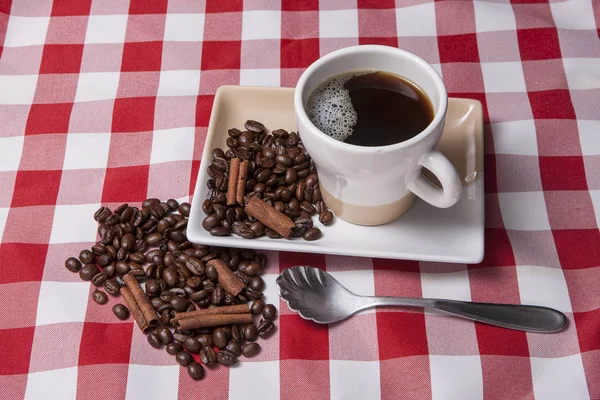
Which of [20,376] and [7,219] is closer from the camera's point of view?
[20,376]

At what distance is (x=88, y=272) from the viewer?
1.47 metres

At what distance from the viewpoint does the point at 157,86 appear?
6.13ft

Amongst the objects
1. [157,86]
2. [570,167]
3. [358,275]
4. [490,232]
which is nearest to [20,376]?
[358,275]

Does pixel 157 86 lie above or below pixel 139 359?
above

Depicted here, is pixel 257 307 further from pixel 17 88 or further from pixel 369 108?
pixel 17 88

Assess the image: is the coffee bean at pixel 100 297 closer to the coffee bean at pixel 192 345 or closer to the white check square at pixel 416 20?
the coffee bean at pixel 192 345

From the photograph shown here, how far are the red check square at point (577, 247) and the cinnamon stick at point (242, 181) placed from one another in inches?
27.9

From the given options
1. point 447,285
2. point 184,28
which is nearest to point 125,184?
point 184,28

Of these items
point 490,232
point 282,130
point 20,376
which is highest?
point 282,130

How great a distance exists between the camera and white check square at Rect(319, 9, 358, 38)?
1978mm

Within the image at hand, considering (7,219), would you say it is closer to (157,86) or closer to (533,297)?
(157,86)

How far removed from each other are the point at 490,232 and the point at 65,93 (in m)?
1.18

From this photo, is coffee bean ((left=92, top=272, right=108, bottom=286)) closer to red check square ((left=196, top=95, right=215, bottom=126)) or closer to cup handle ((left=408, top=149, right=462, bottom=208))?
red check square ((left=196, top=95, right=215, bottom=126))

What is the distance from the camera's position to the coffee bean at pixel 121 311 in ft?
4.63
